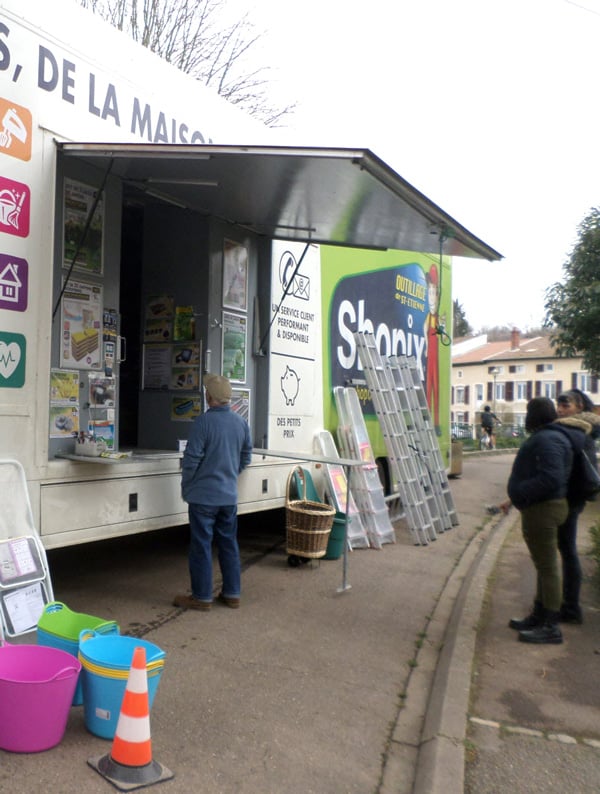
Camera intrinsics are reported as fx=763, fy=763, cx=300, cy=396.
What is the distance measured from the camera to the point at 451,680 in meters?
4.28

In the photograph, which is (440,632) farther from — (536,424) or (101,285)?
(101,285)

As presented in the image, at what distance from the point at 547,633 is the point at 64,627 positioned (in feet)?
10.2

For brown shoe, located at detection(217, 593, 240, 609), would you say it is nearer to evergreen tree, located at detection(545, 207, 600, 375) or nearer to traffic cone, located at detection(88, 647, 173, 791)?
traffic cone, located at detection(88, 647, 173, 791)

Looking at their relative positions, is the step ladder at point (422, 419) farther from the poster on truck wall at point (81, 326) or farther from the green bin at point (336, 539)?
the poster on truck wall at point (81, 326)

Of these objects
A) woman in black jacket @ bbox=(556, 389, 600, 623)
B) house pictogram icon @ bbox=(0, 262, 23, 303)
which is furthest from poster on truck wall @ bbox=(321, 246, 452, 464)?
house pictogram icon @ bbox=(0, 262, 23, 303)

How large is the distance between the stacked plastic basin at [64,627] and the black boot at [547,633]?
2758 mm

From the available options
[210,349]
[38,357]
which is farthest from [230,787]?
[210,349]

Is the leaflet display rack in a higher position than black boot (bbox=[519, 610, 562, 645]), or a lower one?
higher

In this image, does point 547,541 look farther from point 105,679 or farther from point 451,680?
point 105,679

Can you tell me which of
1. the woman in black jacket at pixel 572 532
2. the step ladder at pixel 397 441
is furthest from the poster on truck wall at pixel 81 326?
the step ladder at pixel 397 441

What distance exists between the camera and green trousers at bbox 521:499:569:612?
4.96 meters

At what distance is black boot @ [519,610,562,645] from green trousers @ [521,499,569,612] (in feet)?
0.22

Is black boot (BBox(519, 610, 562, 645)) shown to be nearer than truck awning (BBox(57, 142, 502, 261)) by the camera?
No

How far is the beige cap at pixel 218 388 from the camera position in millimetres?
5406
